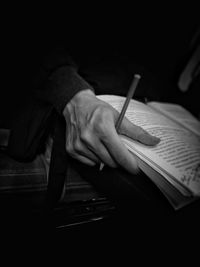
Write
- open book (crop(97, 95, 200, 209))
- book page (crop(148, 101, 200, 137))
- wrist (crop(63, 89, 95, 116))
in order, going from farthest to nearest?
book page (crop(148, 101, 200, 137)) < wrist (crop(63, 89, 95, 116)) < open book (crop(97, 95, 200, 209))

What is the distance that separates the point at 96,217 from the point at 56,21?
20.6 inches

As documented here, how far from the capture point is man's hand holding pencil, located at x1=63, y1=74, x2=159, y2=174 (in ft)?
1.44

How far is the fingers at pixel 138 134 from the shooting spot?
0.46m

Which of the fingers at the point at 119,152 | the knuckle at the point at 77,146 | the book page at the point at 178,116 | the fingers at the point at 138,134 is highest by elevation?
the fingers at the point at 138,134

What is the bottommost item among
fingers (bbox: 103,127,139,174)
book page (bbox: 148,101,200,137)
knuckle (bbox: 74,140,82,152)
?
knuckle (bbox: 74,140,82,152)

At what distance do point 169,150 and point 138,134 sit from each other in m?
0.07

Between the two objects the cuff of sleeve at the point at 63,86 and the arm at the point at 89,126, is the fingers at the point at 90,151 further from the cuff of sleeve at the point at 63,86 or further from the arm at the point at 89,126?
the cuff of sleeve at the point at 63,86

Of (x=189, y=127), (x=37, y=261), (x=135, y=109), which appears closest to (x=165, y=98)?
(x=189, y=127)

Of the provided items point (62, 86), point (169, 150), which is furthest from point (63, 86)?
point (169, 150)

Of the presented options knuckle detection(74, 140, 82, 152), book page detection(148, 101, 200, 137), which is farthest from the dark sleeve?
book page detection(148, 101, 200, 137)

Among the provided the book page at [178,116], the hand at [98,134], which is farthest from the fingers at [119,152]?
the book page at [178,116]

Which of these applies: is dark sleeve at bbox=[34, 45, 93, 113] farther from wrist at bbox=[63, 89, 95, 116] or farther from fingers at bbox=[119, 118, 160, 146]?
fingers at bbox=[119, 118, 160, 146]

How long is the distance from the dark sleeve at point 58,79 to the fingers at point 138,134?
16cm

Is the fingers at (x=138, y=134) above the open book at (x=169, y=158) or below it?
above
